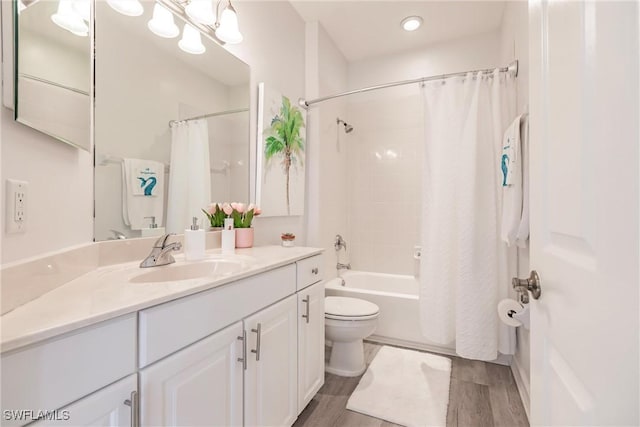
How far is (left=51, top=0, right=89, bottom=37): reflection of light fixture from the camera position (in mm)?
884

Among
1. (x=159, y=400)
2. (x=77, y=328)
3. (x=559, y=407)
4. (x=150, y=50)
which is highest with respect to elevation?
(x=150, y=50)

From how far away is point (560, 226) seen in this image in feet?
1.92

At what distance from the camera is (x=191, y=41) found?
1479 millimetres

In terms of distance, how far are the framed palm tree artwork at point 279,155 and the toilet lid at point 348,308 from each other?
74cm

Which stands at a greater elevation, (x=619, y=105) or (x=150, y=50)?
(x=150, y=50)

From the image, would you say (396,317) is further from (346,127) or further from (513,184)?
(346,127)

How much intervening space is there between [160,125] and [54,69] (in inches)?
19.3

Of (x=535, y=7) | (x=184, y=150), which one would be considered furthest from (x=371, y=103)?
(x=535, y=7)

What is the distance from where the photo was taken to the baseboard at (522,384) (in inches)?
63.5

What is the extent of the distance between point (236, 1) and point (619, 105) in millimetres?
1959

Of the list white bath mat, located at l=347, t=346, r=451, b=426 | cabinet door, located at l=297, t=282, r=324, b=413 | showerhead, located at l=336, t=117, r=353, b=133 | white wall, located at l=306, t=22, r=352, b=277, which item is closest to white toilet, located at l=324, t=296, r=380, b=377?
white bath mat, located at l=347, t=346, r=451, b=426

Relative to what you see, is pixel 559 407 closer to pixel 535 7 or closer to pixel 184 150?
pixel 535 7

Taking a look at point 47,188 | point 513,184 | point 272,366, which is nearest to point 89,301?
point 47,188

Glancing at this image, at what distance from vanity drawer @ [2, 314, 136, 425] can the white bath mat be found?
1399 mm
